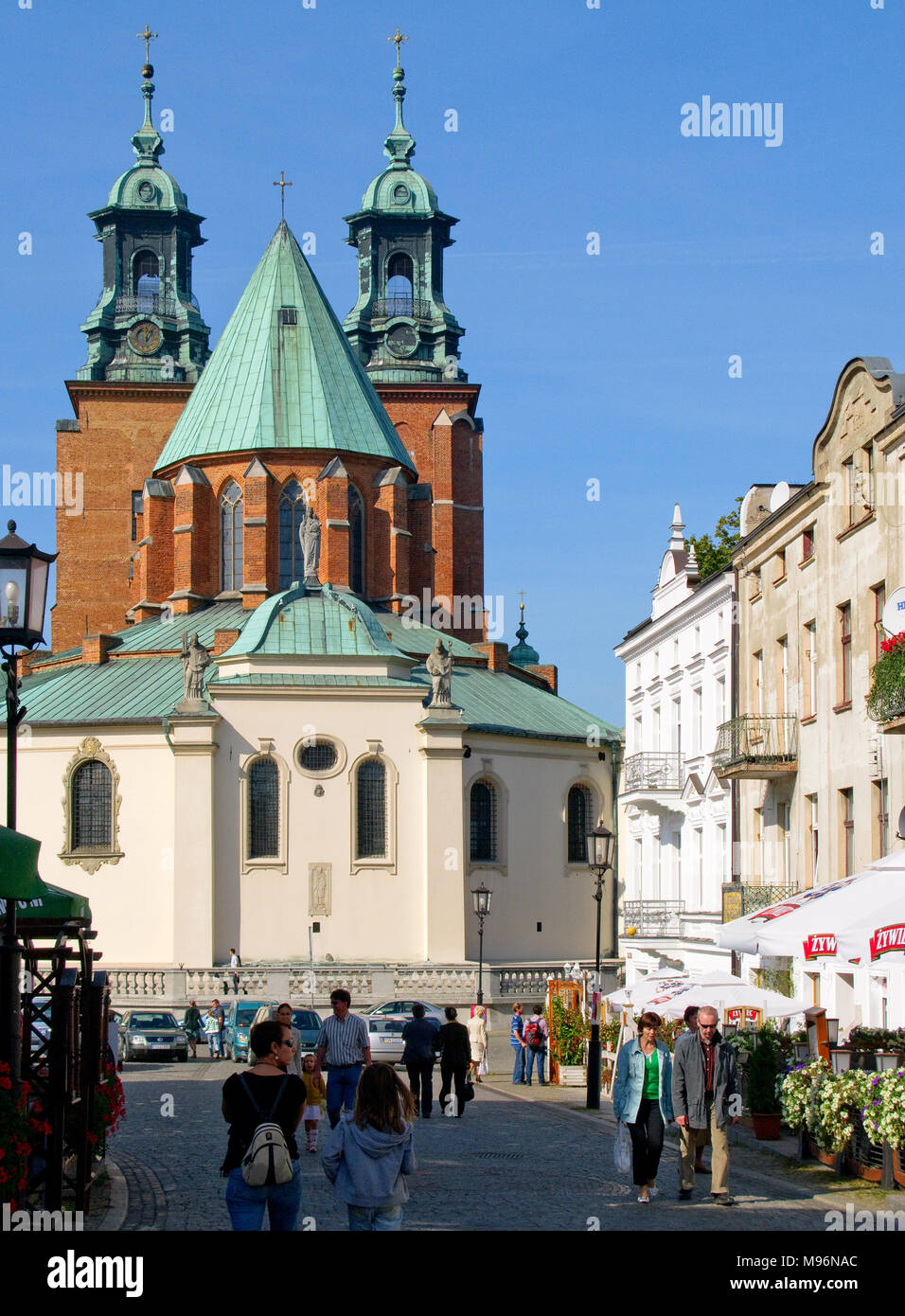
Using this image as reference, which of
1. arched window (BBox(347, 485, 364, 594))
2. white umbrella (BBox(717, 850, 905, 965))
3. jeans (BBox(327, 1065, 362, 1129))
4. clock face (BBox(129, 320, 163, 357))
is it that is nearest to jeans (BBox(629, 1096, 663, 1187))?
white umbrella (BBox(717, 850, 905, 965))

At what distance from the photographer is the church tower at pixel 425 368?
68.9 metres

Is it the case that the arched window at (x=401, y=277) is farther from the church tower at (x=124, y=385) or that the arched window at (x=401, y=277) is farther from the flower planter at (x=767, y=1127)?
the flower planter at (x=767, y=1127)

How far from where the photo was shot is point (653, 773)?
43.1 m

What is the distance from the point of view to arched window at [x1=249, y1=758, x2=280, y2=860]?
51250 mm

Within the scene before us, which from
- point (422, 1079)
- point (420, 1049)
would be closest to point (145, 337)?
point (422, 1079)

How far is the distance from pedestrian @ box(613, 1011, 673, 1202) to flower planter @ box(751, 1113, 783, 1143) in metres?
4.61

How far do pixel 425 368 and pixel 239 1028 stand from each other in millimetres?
39317

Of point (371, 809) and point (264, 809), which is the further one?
point (371, 809)

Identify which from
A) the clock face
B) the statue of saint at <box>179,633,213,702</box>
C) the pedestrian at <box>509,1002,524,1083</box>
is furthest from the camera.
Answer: the clock face

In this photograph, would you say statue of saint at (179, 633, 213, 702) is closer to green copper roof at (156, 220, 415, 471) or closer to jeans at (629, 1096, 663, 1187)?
green copper roof at (156, 220, 415, 471)

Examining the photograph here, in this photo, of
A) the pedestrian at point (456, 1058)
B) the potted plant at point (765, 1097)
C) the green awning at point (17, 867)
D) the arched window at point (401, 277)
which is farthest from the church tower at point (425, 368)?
the green awning at point (17, 867)

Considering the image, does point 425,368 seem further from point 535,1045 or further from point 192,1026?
point 535,1045

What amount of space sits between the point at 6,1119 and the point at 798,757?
2190 centimetres

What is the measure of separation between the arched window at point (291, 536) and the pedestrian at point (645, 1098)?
149ft
